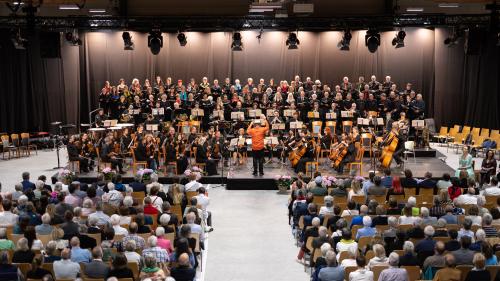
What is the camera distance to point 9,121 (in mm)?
28047

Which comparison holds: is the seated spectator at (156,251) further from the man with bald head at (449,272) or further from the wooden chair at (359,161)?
the wooden chair at (359,161)

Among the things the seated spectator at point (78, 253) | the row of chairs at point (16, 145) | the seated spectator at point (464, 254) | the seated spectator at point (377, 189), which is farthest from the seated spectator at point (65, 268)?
the row of chairs at point (16, 145)

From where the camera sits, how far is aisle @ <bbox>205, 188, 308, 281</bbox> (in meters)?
12.9

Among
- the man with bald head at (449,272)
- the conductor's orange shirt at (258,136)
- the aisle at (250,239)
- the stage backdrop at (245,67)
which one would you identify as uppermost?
the stage backdrop at (245,67)

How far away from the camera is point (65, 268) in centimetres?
996

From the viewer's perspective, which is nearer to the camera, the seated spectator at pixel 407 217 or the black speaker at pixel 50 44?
the seated spectator at pixel 407 217

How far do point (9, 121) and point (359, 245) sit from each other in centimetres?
2048

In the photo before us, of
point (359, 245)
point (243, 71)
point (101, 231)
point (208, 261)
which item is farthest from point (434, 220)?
point (243, 71)

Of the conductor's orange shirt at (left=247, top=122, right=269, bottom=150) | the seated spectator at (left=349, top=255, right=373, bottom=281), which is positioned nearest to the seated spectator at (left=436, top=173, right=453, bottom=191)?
the conductor's orange shirt at (left=247, top=122, right=269, bottom=150)

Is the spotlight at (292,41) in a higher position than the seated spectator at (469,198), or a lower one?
higher

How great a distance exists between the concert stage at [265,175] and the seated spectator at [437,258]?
10630 mm

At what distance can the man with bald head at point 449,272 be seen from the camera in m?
9.66

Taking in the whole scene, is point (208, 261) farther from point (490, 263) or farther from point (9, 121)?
point (9, 121)

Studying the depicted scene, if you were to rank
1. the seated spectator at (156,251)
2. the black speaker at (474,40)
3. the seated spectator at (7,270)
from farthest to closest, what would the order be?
the black speaker at (474,40), the seated spectator at (156,251), the seated spectator at (7,270)
